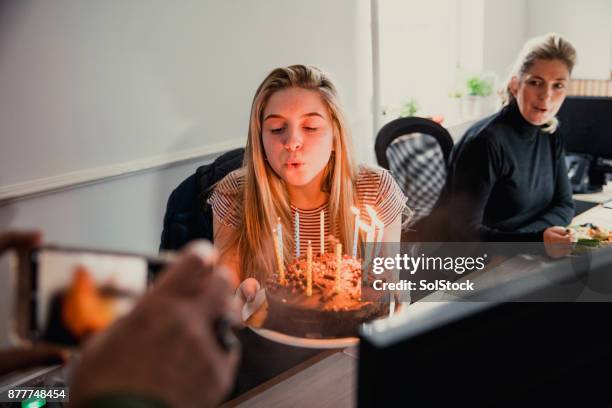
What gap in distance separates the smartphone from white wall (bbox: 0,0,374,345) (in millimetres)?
1713

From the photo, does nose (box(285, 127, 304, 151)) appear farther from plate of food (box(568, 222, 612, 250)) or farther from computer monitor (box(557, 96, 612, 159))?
computer monitor (box(557, 96, 612, 159))

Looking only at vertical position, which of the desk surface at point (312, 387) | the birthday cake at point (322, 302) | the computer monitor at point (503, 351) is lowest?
the desk surface at point (312, 387)

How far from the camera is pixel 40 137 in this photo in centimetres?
201

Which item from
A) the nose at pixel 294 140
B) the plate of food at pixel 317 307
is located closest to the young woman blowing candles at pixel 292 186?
the nose at pixel 294 140

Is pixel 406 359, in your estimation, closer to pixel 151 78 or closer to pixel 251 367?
pixel 251 367

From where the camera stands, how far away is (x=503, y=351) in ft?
1.58

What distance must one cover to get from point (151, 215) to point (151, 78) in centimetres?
59

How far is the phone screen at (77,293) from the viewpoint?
0.44 metres

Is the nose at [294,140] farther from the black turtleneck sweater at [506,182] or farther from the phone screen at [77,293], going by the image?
the phone screen at [77,293]

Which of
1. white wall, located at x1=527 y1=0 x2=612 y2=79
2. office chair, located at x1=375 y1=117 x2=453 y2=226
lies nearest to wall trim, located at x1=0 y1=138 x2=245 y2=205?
office chair, located at x1=375 y1=117 x2=453 y2=226

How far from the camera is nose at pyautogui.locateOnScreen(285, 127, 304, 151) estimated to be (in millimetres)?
1357

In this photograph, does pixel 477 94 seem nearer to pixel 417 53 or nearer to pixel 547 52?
pixel 417 53

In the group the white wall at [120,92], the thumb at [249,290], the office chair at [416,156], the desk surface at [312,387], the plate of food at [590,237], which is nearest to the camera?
the desk surface at [312,387]

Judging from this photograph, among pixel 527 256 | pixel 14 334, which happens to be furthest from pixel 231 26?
pixel 14 334
